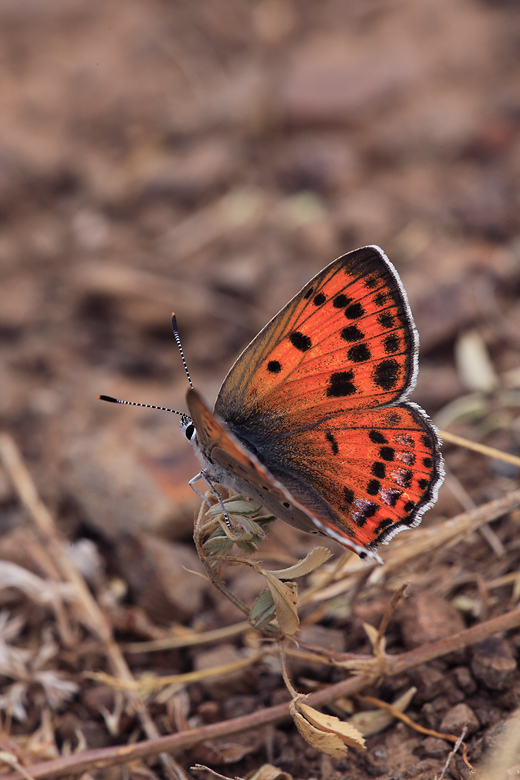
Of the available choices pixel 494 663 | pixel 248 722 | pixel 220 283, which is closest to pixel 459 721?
pixel 494 663

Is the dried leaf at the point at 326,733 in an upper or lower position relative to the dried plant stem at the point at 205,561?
lower

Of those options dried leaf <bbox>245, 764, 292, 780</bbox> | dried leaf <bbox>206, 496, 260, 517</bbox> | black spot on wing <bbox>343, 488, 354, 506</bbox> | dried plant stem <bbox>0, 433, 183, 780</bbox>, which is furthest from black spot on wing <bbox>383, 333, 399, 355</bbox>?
dried plant stem <bbox>0, 433, 183, 780</bbox>

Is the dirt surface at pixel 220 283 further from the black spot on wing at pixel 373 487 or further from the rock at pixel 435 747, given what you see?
the black spot on wing at pixel 373 487

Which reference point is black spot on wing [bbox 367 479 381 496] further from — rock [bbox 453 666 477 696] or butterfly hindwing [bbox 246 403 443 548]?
rock [bbox 453 666 477 696]

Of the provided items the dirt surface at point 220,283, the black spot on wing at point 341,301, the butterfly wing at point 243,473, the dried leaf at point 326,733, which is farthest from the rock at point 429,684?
the black spot on wing at point 341,301

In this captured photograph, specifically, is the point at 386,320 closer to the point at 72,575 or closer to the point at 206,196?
the point at 72,575

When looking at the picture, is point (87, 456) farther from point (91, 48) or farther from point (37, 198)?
point (91, 48)
